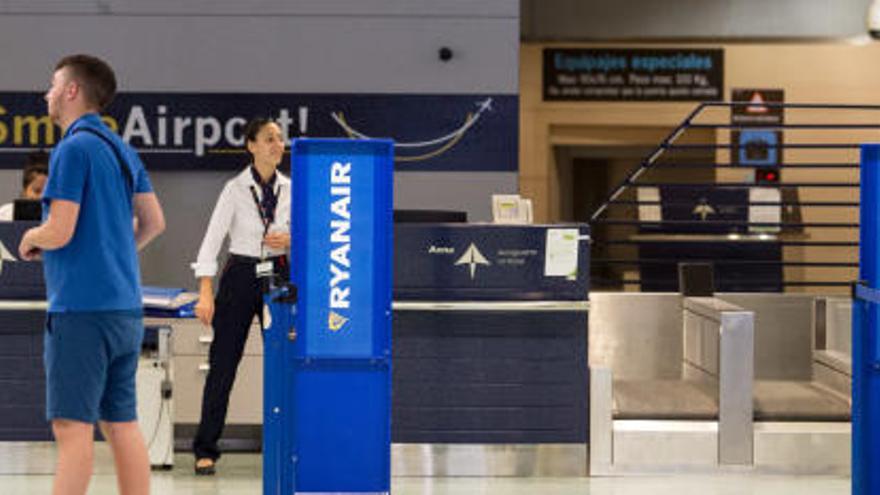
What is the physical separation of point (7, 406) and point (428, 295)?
1914mm

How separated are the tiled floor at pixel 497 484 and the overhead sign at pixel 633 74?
8.79 meters

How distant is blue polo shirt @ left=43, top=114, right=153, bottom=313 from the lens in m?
4.72

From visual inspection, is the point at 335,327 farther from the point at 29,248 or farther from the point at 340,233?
the point at 29,248

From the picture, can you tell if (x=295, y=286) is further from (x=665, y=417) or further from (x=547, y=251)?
(x=665, y=417)

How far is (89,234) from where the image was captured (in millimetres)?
4746

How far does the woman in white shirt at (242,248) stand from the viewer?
703 centimetres

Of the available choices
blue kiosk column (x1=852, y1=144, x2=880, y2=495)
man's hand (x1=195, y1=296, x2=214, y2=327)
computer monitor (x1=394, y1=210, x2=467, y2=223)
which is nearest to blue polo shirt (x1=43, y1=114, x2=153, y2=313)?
man's hand (x1=195, y1=296, x2=214, y2=327)

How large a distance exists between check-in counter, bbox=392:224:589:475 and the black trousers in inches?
24.6

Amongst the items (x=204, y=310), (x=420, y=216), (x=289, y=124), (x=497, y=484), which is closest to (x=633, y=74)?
(x=289, y=124)

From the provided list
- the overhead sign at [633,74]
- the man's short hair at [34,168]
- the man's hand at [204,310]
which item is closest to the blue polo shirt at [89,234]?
the man's hand at [204,310]

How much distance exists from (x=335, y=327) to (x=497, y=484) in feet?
6.39

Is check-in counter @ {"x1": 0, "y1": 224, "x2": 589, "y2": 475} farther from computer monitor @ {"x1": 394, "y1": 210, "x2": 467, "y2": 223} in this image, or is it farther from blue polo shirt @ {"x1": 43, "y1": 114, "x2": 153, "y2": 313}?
blue polo shirt @ {"x1": 43, "y1": 114, "x2": 153, "y2": 313}

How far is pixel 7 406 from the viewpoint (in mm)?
7426

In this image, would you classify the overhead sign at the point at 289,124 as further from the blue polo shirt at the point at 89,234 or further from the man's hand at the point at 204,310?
the blue polo shirt at the point at 89,234
